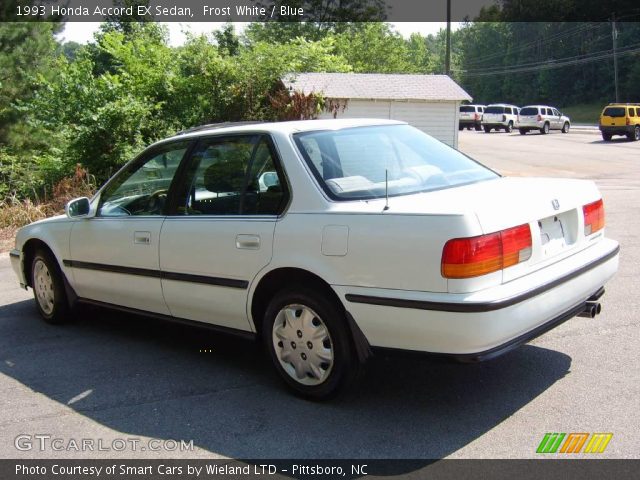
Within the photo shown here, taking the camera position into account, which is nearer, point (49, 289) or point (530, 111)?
point (49, 289)

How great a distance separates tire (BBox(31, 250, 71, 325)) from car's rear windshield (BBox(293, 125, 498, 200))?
9.32 ft

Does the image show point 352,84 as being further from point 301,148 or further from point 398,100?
point 301,148

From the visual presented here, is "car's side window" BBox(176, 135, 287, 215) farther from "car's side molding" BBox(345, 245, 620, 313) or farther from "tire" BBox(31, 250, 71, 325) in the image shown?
"tire" BBox(31, 250, 71, 325)

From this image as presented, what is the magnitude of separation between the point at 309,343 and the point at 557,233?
162cm

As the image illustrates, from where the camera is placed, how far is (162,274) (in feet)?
16.6

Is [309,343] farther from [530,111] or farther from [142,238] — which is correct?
[530,111]

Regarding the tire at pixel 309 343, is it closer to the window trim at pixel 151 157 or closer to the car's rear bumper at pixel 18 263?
the window trim at pixel 151 157

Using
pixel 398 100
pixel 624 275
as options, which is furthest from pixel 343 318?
pixel 398 100

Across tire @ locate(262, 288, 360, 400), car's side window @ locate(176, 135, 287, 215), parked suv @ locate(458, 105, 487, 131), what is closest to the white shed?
car's side window @ locate(176, 135, 287, 215)

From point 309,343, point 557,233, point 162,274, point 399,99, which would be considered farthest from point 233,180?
point 399,99

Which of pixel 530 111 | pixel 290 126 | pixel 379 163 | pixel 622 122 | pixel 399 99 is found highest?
pixel 530 111

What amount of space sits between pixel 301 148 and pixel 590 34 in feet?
287

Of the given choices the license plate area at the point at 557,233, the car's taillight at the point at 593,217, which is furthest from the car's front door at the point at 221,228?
the car's taillight at the point at 593,217

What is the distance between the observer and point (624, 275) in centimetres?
722
